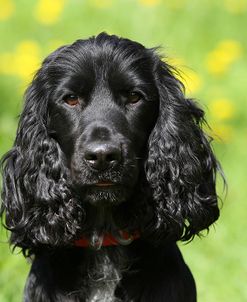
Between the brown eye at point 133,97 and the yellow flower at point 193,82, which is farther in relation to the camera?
the yellow flower at point 193,82

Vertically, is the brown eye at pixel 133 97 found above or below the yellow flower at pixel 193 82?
above

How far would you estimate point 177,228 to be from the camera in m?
4.66

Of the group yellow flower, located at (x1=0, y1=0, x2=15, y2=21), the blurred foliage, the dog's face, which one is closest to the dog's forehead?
the dog's face

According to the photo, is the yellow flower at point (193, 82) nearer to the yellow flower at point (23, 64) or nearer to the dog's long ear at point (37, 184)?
the yellow flower at point (23, 64)

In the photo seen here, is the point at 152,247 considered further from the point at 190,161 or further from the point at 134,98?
the point at 134,98

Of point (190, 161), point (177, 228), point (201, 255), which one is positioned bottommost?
point (201, 255)

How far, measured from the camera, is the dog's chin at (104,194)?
14.4 feet

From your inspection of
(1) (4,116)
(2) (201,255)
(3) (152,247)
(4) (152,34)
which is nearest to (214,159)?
(3) (152,247)

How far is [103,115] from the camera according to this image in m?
4.43

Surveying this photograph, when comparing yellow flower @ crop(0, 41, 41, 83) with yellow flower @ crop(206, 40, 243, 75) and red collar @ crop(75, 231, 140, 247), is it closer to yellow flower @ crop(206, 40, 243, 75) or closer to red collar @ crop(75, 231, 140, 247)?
yellow flower @ crop(206, 40, 243, 75)

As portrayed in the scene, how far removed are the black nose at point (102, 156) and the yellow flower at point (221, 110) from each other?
491 centimetres

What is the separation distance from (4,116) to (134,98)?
13.7ft

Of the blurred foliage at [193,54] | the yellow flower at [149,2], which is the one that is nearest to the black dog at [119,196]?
the blurred foliage at [193,54]

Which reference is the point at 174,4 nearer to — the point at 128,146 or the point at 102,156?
the point at 128,146
